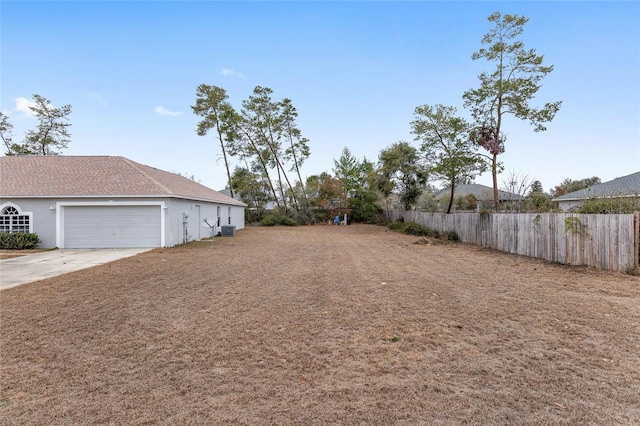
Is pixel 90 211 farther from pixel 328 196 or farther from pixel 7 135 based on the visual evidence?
pixel 328 196

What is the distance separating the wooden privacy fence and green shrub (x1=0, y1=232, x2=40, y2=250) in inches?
774

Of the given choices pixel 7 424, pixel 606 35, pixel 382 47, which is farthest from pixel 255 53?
pixel 7 424

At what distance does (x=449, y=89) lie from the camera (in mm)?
17812

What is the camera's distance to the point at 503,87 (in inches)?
610

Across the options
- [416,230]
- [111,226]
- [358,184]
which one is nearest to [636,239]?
[416,230]

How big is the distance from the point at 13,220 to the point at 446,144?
23088mm

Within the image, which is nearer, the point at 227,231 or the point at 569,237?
the point at 569,237

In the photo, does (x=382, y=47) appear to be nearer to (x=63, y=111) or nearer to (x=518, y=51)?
(x=518, y=51)

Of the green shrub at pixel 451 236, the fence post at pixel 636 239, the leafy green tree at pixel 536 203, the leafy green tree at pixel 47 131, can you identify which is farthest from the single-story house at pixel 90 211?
the leafy green tree at pixel 47 131

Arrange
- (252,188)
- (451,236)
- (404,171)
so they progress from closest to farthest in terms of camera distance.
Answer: (451,236) < (404,171) < (252,188)

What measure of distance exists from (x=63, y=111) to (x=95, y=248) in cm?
2298

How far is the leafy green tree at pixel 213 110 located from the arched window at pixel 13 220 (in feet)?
72.2

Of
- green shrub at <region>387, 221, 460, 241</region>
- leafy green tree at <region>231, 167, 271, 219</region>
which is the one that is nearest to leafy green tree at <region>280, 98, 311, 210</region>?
leafy green tree at <region>231, 167, 271, 219</region>

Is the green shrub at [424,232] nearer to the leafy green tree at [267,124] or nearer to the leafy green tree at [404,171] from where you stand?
the leafy green tree at [404,171]
